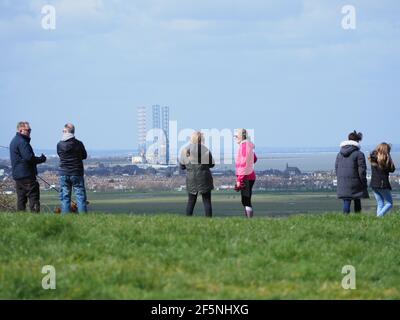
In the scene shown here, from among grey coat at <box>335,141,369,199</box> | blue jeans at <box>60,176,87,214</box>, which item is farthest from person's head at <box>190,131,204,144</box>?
grey coat at <box>335,141,369,199</box>

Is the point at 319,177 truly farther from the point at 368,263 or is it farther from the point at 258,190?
the point at 368,263

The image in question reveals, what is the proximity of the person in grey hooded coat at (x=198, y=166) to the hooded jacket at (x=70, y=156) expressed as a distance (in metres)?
2.33

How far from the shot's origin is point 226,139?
734 inches

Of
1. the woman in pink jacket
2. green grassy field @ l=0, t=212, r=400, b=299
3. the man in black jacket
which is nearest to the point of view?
green grassy field @ l=0, t=212, r=400, b=299

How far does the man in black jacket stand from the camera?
61.9 feet

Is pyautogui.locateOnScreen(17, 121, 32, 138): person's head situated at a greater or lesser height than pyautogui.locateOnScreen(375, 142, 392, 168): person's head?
greater

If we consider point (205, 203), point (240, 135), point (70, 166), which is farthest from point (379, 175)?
point (70, 166)

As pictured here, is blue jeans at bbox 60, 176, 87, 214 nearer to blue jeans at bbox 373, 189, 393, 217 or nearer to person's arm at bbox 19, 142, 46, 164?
person's arm at bbox 19, 142, 46, 164

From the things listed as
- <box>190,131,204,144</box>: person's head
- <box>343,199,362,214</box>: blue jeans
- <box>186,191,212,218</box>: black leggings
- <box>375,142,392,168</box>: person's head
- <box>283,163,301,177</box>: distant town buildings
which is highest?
<box>190,131,204,144</box>: person's head

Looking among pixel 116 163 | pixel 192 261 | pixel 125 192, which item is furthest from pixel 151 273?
pixel 125 192

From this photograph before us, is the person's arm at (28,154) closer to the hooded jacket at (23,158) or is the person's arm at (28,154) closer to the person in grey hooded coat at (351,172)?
the hooded jacket at (23,158)

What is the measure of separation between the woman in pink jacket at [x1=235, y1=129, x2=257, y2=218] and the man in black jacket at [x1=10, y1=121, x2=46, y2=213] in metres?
4.19

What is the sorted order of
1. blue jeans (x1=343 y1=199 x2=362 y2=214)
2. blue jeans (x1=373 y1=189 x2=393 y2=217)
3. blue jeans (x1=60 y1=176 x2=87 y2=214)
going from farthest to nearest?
blue jeans (x1=373 y1=189 x2=393 y2=217)
blue jeans (x1=343 y1=199 x2=362 y2=214)
blue jeans (x1=60 y1=176 x2=87 y2=214)

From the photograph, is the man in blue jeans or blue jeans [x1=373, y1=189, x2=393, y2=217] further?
blue jeans [x1=373, y1=189, x2=393, y2=217]
